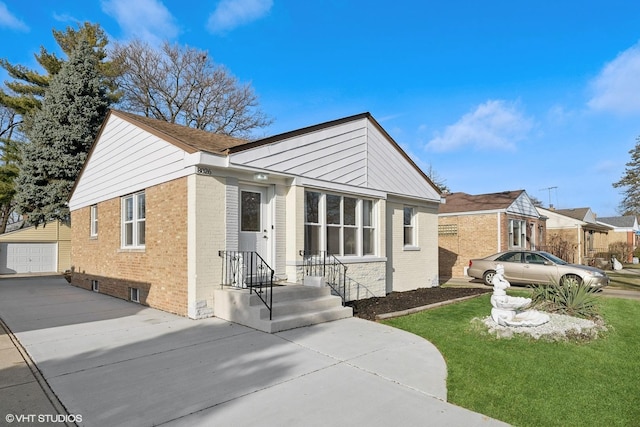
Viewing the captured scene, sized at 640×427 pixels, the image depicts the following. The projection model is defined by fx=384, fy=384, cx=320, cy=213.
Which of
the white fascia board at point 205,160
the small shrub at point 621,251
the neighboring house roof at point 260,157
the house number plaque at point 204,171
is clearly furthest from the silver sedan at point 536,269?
the small shrub at point 621,251

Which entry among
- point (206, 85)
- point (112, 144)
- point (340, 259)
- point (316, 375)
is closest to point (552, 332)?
point (316, 375)

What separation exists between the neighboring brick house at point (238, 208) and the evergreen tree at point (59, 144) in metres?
5.21

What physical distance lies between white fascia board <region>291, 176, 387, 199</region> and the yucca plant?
16.8ft

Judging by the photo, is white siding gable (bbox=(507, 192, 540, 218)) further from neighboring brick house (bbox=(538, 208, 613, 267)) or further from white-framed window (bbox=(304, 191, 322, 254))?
white-framed window (bbox=(304, 191, 322, 254))

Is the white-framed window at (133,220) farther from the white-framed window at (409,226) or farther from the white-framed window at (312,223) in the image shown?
the white-framed window at (409,226)

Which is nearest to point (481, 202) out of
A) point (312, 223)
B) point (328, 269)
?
point (328, 269)

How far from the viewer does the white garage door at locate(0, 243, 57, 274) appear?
24497mm

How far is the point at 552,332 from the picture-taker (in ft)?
21.8

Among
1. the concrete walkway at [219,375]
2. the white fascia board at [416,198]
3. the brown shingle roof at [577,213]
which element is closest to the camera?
the concrete walkway at [219,375]

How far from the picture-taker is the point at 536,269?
1412 centimetres

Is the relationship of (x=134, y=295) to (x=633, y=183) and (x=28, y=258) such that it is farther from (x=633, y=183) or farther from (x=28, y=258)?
(x=633, y=183)

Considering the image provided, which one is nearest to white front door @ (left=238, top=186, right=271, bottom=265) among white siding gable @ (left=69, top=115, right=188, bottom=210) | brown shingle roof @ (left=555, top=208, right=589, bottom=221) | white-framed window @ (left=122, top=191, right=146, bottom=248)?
white siding gable @ (left=69, top=115, right=188, bottom=210)

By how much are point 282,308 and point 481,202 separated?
17.2 m

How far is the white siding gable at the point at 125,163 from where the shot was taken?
8.83m
